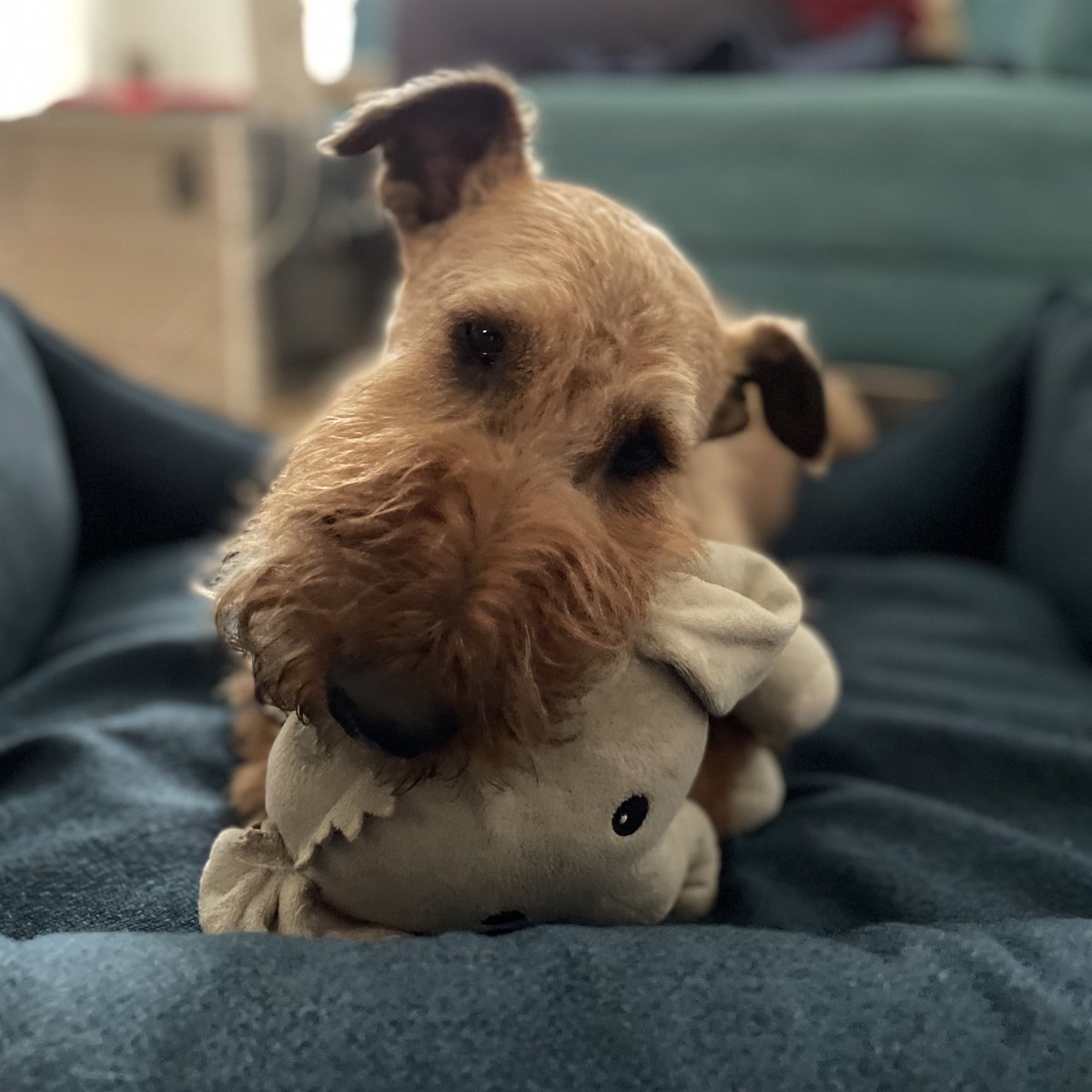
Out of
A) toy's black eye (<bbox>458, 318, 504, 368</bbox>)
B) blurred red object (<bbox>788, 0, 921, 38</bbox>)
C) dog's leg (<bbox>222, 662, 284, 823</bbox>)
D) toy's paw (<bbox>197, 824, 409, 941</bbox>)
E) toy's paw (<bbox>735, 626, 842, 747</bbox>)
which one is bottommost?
dog's leg (<bbox>222, 662, 284, 823</bbox>)

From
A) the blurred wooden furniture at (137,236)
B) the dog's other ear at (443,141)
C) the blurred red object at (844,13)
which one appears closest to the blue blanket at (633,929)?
the dog's other ear at (443,141)

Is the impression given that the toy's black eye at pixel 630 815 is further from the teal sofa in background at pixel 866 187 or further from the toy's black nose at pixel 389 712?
the teal sofa in background at pixel 866 187

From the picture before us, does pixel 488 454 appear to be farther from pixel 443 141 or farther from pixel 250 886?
pixel 443 141

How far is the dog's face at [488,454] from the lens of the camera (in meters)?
0.71

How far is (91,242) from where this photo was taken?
3203 millimetres

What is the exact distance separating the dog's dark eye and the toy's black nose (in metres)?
0.37

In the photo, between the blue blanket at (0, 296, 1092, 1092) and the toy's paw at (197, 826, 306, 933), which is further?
the toy's paw at (197, 826, 306, 933)

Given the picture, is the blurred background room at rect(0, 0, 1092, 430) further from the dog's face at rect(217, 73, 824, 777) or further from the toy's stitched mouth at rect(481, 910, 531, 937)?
the toy's stitched mouth at rect(481, 910, 531, 937)

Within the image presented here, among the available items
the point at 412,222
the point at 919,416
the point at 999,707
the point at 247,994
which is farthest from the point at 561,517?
the point at 919,416

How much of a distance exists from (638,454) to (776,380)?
0.37 metres

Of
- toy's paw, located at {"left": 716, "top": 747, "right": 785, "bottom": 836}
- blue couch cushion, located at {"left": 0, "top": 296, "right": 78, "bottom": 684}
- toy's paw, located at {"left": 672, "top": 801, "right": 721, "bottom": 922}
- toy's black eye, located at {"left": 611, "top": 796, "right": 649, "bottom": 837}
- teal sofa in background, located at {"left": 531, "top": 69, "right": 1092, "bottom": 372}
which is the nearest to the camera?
toy's black eye, located at {"left": 611, "top": 796, "right": 649, "bottom": 837}

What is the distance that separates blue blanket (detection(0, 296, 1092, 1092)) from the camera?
685 millimetres

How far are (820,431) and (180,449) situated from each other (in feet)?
3.78

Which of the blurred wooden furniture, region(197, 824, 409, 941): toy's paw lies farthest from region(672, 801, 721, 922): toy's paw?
the blurred wooden furniture
